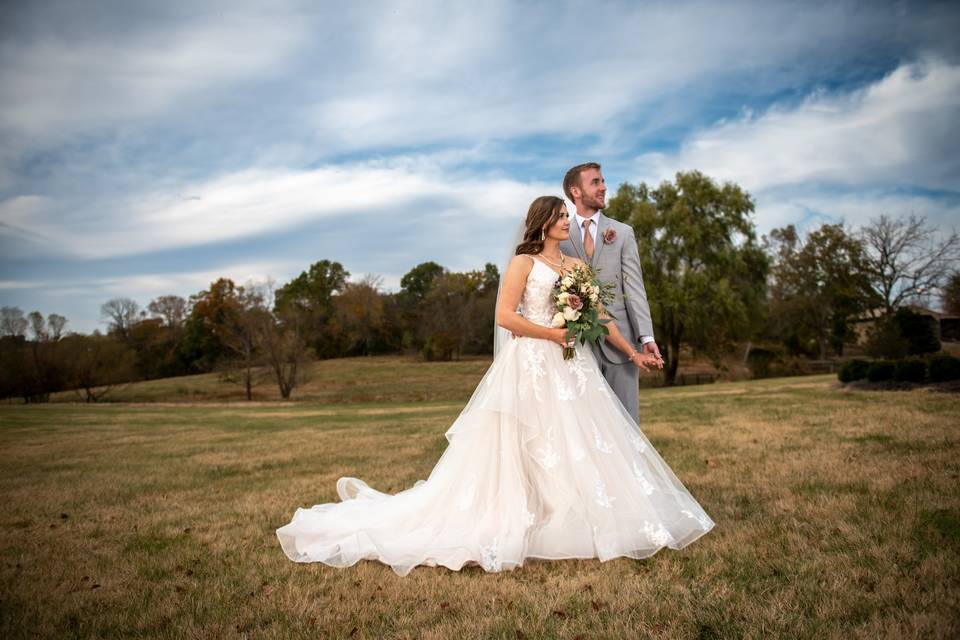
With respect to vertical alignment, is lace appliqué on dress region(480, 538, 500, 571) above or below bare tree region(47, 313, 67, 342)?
below

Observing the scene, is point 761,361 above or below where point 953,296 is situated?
below

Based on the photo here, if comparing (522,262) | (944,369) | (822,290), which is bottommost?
(944,369)

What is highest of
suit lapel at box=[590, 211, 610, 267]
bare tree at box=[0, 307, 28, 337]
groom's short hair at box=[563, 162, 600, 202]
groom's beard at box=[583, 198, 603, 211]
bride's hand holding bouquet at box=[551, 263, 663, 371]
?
bare tree at box=[0, 307, 28, 337]

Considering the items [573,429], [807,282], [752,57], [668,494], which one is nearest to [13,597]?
[573,429]

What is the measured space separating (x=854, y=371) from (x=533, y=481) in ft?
56.4

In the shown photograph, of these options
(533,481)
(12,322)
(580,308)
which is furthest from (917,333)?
(12,322)

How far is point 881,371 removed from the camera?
651 inches

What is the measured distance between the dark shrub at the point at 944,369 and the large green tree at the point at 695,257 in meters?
18.9

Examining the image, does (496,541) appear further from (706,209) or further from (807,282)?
(807,282)

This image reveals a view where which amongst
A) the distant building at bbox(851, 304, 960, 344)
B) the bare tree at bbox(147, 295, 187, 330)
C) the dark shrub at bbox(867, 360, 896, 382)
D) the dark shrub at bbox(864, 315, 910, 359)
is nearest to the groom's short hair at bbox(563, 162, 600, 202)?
the dark shrub at bbox(867, 360, 896, 382)

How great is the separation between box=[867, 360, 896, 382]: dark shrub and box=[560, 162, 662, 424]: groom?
14572 mm

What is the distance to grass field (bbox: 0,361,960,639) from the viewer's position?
10.9 feet

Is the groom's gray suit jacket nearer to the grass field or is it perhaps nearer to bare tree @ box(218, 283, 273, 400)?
the grass field

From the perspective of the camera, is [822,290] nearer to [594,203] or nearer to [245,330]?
[245,330]
